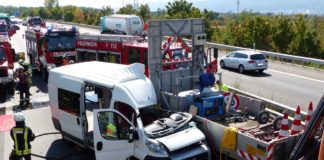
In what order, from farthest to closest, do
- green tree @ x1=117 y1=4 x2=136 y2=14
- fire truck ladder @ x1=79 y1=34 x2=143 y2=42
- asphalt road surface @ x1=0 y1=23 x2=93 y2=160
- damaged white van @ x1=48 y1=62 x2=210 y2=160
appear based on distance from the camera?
green tree @ x1=117 y1=4 x2=136 y2=14 → fire truck ladder @ x1=79 y1=34 x2=143 y2=42 → asphalt road surface @ x1=0 y1=23 x2=93 y2=160 → damaged white van @ x1=48 y1=62 x2=210 y2=160

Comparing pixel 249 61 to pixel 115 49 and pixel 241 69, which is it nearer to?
pixel 241 69

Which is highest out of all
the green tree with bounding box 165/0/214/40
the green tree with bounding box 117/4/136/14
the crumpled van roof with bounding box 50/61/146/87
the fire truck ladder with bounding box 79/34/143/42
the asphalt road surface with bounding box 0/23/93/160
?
the green tree with bounding box 117/4/136/14

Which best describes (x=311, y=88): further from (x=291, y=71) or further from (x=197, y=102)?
(x=197, y=102)

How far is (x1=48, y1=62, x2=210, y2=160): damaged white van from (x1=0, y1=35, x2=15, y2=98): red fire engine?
7.84m

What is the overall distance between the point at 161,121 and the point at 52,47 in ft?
43.6

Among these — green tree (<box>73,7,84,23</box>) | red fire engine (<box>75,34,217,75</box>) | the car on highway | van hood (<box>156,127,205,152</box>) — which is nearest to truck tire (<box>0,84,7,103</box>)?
red fire engine (<box>75,34,217,75</box>)

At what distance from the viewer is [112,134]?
8.05m

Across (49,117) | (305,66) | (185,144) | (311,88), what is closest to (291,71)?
(305,66)

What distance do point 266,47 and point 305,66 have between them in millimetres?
13759

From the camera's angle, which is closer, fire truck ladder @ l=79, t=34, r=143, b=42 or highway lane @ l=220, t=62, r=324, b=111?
highway lane @ l=220, t=62, r=324, b=111

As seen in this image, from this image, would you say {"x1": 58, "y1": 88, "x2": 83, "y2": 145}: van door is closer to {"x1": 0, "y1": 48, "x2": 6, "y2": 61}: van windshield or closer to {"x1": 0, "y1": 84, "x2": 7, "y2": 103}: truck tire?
{"x1": 0, "y1": 84, "x2": 7, "y2": 103}: truck tire

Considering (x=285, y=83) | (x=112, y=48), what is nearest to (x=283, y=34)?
(x=285, y=83)

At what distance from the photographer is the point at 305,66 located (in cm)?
2694

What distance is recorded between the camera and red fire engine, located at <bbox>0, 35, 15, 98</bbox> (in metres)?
17.1
